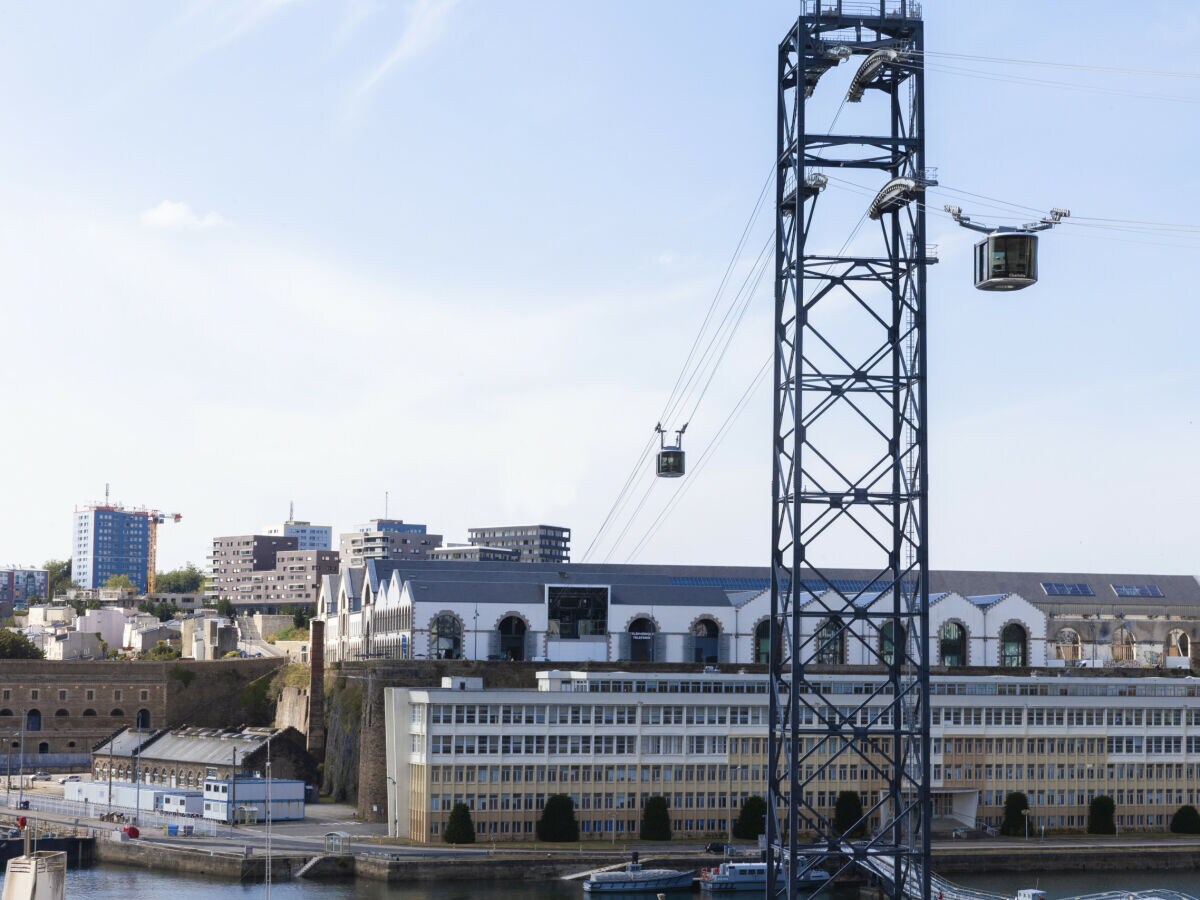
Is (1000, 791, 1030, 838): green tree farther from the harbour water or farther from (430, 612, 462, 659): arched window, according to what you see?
(430, 612, 462, 659): arched window

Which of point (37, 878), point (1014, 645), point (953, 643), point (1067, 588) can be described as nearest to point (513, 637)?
point (953, 643)

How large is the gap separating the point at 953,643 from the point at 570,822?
33.3m

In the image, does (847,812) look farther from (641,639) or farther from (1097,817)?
(641,639)

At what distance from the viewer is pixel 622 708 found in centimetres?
7556

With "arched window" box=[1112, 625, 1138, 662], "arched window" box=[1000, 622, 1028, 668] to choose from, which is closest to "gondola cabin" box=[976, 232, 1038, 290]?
"arched window" box=[1000, 622, 1028, 668]

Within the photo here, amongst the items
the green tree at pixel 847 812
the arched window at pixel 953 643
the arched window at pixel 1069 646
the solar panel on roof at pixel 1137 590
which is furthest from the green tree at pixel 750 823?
the solar panel on roof at pixel 1137 590

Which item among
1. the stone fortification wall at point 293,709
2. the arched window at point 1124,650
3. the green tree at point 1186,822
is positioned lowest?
the green tree at point 1186,822

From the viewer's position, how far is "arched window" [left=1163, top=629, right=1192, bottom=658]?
11631 centimetres

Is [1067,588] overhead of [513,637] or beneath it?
overhead

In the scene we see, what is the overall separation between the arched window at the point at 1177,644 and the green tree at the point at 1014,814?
41372 millimetres

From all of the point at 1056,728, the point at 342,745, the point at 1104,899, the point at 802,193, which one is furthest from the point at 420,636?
the point at 802,193

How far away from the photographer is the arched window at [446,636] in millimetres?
92688

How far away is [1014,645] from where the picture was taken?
329 feet

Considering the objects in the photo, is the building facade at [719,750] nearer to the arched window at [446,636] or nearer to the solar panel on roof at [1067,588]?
the arched window at [446,636]
